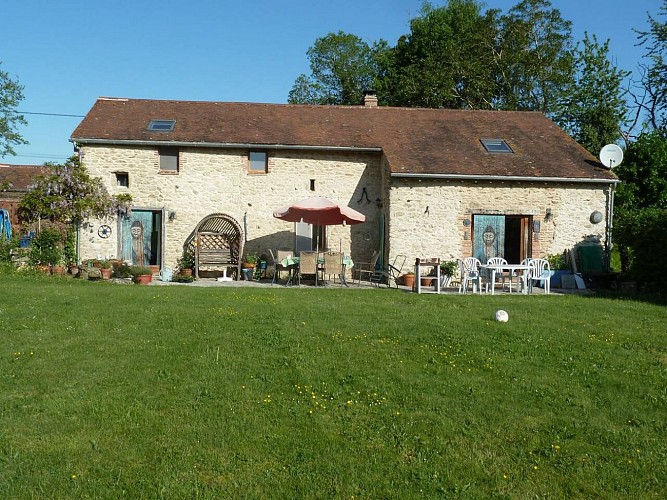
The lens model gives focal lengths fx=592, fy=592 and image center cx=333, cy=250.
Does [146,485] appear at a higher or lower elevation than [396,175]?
lower

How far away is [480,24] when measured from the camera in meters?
30.7

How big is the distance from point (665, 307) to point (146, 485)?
33.7 ft

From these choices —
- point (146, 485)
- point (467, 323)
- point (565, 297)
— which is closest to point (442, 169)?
point (565, 297)

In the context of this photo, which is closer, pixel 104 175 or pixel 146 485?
pixel 146 485

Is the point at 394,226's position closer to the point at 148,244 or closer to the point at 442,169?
the point at 442,169

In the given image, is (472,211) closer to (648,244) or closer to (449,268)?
(449,268)

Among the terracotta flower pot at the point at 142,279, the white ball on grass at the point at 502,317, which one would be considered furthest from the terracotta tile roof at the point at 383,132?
the white ball on grass at the point at 502,317

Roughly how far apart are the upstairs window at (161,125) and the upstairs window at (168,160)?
2.48ft

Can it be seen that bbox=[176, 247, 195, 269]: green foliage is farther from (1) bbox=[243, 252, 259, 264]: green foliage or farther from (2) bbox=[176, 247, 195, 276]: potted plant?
(1) bbox=[243, 252, 259, 264]: green foliage

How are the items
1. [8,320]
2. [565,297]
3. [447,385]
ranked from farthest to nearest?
1. [565,297]
2. [8,320]
3. [447,385]

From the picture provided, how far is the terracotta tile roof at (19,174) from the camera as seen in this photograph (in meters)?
26.9

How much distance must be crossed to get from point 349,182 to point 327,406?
12664 millimetres

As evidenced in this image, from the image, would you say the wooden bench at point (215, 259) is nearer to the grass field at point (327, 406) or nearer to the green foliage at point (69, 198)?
the green foliage at point (69, 198)

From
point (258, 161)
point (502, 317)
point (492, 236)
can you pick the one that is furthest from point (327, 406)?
point (258, 161)
